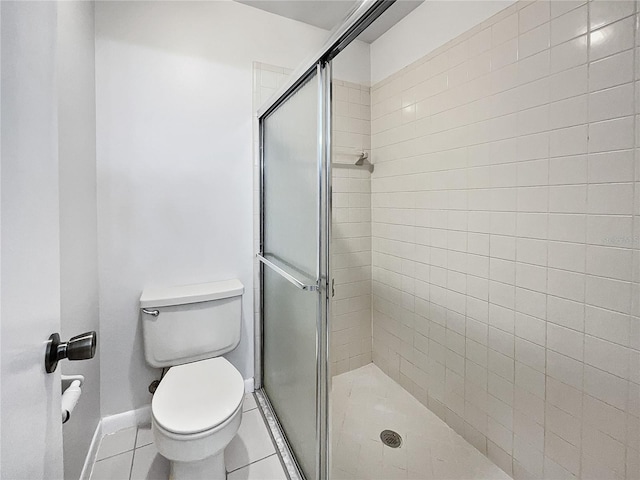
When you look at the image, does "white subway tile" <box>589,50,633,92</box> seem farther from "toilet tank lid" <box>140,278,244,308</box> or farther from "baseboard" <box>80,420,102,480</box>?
"baseboard" <box>80,420,102,480</box>

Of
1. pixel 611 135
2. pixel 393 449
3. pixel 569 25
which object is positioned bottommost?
pixel 393 449

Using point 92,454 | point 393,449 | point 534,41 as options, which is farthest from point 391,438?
point 534,41

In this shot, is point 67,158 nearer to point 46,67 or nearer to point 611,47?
point 46,67

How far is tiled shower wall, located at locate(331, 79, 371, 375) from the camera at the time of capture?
2.13m

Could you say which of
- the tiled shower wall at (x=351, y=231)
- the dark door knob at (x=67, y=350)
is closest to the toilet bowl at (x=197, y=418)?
the dark door knob at (x=67, y=350)

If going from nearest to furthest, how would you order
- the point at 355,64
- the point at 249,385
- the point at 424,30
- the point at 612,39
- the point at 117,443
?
the point at 612,39, the point at 117,443, the point at 424,30, the point at 249,385, the point at 355,64

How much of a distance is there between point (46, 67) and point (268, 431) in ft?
5.62

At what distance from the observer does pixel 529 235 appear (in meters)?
1.32

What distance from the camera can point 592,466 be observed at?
114cm

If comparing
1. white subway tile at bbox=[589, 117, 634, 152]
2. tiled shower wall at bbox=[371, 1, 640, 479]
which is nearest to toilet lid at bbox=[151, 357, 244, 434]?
tiled shower wall at bbox=[371, 1, 640, 479]

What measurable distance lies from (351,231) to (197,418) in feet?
4.76

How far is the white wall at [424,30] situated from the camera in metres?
1.51

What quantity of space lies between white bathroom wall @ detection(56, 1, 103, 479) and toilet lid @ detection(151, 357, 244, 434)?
1.05ft

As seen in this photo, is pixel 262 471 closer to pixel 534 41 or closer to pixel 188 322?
pixel 188 322
